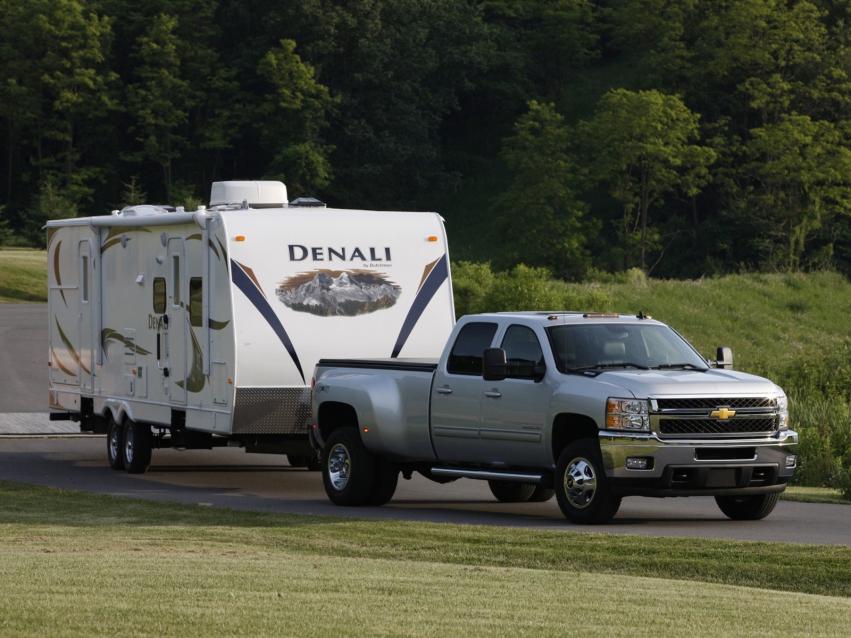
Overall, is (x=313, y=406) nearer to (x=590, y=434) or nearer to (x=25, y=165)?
(x=590, y=434)

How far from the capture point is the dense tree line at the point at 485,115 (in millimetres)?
85500

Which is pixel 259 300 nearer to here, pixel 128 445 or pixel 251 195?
pixel 251 195

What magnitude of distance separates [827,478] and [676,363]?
245 inches

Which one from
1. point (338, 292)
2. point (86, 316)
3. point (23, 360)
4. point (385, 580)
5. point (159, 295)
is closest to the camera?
point (385, 580)

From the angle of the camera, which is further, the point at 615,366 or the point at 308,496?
the point at 308,496

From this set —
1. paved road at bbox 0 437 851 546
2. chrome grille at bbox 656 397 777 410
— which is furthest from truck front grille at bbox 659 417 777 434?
paved road at bbox 0 437 851 546

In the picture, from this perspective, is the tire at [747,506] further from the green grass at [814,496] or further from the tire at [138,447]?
the tire at [138,447]

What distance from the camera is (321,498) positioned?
668 inches

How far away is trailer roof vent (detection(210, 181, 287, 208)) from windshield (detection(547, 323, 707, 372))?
240 inches

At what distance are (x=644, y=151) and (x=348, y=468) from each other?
234 feet

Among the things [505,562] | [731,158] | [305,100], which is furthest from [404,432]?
[305,100]

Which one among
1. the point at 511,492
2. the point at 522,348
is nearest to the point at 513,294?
the point at 511,492

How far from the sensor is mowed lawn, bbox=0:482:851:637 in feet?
27.3

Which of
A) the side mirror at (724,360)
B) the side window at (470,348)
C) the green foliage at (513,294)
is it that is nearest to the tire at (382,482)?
the side window at (470,348)
